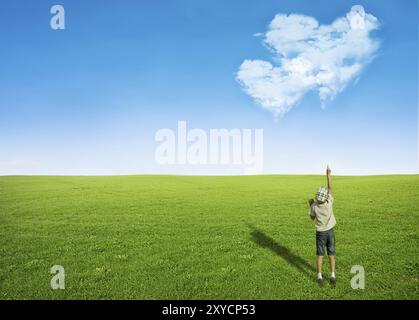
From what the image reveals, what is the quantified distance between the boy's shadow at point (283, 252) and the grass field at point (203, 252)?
47 millimetres

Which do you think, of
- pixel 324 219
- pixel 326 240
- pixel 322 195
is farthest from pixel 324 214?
pixel 326 240

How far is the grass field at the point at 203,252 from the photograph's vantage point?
11.9 metres

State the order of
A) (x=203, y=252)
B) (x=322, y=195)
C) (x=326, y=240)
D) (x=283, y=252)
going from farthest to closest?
(x=203, y=252) < (x=283, y=252) < (x=326, y=240) < (x=322, y=195)

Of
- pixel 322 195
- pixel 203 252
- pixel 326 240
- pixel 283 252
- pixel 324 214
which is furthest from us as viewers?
pixel 203 252

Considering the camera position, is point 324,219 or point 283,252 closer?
point 324,219

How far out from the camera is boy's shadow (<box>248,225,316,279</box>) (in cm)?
1369

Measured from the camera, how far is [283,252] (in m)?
16.3

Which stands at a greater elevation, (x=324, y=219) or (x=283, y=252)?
(x=324, y=219)

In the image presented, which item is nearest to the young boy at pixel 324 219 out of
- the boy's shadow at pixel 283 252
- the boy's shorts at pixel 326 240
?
the boy's shorts at pixel 326 240

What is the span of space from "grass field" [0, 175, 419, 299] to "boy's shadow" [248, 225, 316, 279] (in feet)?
0.15

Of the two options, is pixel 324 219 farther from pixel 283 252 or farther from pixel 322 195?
pixel 283 252

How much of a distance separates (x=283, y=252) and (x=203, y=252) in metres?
3.88

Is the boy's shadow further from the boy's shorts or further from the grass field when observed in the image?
the boy's shorts
